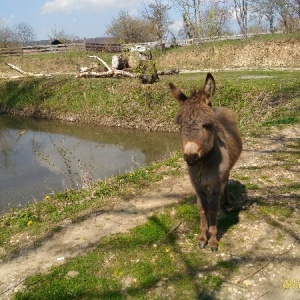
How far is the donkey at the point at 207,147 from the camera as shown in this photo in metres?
4.02

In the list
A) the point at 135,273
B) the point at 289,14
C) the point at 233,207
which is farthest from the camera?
the point at 289,14

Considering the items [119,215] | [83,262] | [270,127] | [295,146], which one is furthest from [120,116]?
[83,262]

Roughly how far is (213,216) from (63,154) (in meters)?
8.12

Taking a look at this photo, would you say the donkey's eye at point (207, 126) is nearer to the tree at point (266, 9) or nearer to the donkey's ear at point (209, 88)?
the donkey's ear at point (209, 88)

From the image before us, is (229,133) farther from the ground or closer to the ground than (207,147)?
closer to the ground

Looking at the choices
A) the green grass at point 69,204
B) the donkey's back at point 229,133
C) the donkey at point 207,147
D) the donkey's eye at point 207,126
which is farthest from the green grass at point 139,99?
the donkey's eye at point 207,126

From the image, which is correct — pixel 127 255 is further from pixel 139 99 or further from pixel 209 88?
pixel 139 99

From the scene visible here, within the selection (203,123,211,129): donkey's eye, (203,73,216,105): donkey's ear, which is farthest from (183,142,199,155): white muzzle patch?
(203,73,216,105): donkey's ear

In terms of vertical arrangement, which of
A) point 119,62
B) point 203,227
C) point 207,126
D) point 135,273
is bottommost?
point 135,273

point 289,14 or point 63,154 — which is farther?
point 289,14

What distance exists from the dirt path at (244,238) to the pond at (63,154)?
2.75m

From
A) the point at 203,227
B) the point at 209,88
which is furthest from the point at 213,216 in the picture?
the point at 209,88

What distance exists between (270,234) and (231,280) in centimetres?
124

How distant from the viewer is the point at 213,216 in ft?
16.0
